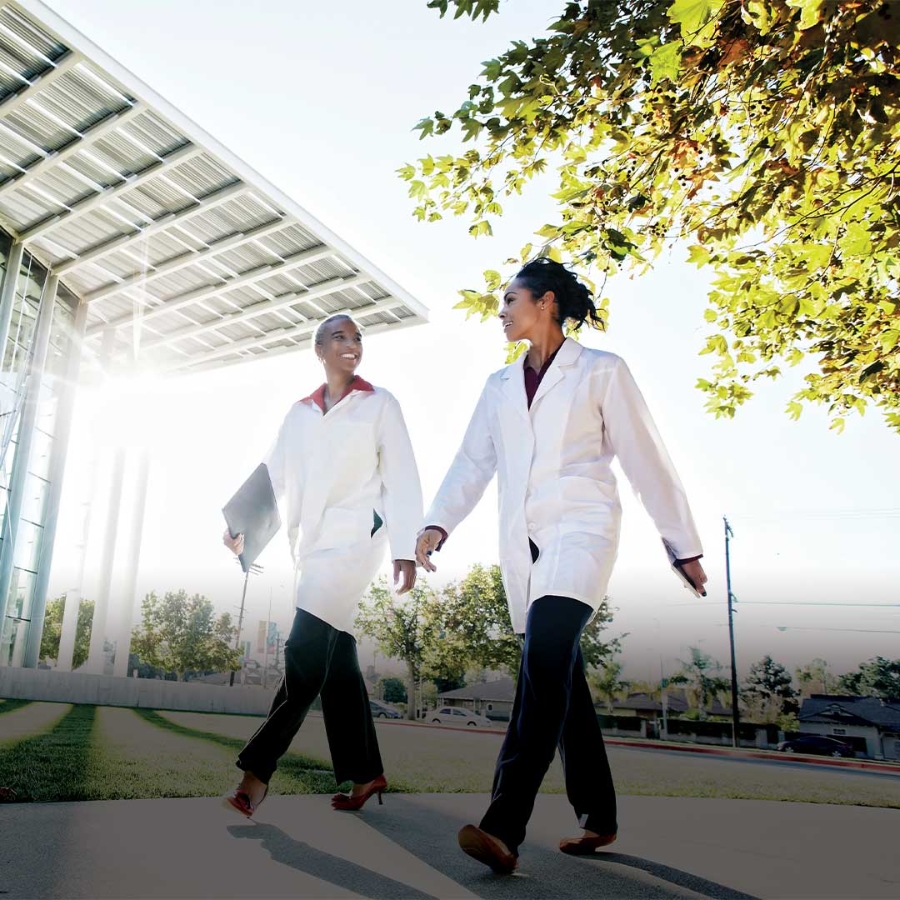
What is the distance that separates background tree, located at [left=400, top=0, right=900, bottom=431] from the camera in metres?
4.30

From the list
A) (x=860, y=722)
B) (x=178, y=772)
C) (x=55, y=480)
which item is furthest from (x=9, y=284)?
(x=860, y=722)

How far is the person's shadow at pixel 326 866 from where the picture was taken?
97.0 inches

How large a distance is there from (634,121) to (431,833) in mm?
4461

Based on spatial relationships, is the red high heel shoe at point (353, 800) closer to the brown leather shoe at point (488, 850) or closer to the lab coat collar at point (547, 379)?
the brown leather shoe at point (488, 850)

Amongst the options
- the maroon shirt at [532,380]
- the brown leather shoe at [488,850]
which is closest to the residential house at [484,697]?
the maroon shirt at [532,380]

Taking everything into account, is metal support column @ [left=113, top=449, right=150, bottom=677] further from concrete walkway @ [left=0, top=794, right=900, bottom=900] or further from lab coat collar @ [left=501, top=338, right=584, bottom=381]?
lab coat collar @ [left=501, top=338, right=584, bottom=381]

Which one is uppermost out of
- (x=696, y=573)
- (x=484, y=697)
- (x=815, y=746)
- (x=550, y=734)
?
(x=696, y=573)

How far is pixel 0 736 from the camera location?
8.36 meters

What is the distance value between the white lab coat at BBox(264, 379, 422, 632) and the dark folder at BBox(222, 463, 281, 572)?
0.20 ft

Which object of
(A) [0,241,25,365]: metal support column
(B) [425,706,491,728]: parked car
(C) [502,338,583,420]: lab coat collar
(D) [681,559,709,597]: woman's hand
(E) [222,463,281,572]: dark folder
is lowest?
(B) [425,706,491,728]: parked car

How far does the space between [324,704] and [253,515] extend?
1.04 metres

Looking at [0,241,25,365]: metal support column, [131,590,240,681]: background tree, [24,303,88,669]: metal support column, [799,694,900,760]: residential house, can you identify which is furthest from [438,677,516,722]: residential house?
[0,241,25,365]: metal support column

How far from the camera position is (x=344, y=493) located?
13.8 ft

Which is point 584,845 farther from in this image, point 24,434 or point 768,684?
point 768,684
